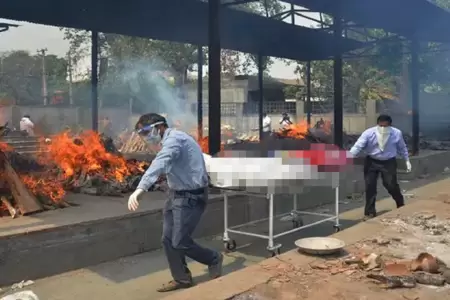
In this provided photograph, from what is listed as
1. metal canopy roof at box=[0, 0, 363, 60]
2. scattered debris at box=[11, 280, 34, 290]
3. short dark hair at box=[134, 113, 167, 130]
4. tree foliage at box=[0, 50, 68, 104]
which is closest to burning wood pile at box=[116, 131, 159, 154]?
metal canopy roof at box=[0, 0, 363, 60]

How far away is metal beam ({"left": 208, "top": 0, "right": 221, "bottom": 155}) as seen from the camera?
835 centimetres

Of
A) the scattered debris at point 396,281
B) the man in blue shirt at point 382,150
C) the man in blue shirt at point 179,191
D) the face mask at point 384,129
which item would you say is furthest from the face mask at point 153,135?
the face mask at point 384,129

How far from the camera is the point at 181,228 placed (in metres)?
Answer: 5.21

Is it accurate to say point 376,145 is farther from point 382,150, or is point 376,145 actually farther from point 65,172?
point 65,172

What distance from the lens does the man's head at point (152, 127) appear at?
5.26 m

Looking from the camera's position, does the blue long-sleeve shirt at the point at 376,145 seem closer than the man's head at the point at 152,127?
No

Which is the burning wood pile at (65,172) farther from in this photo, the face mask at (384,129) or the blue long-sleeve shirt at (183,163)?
the face mask at (384,129)

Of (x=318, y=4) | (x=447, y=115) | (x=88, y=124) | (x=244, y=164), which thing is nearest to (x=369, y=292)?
(x=244, y=164)

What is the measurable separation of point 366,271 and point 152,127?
8.16ft

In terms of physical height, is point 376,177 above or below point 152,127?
below

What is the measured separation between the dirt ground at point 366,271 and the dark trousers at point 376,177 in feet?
6.73

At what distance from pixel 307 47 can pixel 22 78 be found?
20.0 m

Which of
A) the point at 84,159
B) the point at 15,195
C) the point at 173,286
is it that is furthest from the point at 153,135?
the point at 84,159

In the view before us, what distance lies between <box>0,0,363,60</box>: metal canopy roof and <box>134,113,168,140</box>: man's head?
550 cm
